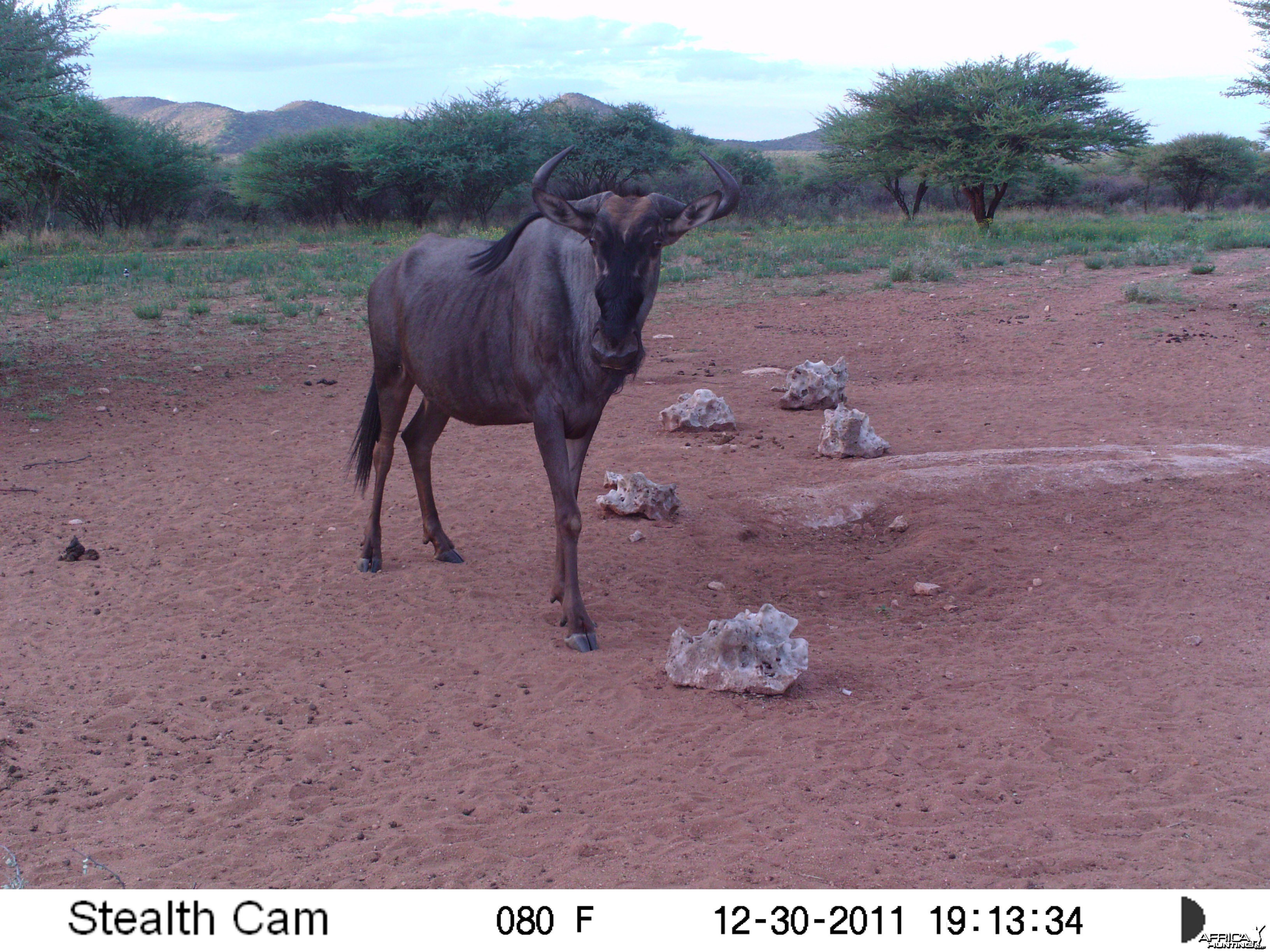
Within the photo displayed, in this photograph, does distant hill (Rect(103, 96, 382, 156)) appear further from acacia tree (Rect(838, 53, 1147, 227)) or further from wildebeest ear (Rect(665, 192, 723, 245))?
wildebeest ear (Rect(665, 192, 723, 245))

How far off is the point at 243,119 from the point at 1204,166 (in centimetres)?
9057

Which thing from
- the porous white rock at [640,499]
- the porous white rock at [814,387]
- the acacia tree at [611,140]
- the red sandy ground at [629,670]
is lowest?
the red sandy ground at [629,670]

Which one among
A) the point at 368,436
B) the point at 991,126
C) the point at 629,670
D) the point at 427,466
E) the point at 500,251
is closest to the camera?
the point at 629,670

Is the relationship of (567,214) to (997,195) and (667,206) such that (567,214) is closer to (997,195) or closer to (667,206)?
(667,206)

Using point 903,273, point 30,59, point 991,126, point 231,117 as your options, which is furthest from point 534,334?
point 231,117

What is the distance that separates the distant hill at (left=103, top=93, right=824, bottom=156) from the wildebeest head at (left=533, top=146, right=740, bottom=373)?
278ft

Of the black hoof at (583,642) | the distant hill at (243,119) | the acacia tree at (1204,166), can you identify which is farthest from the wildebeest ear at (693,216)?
the distant hill at (243,119)

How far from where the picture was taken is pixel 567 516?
15.6 ft

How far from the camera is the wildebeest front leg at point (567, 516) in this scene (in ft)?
15.3

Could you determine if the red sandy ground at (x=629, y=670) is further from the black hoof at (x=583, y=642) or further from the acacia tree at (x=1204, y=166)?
the acacia tree at (x=1204, y=166)

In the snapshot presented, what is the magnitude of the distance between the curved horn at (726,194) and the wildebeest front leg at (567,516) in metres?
1.24

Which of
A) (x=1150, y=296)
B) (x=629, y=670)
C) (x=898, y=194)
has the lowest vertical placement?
(x=629, y=670)

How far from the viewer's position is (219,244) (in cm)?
2577
